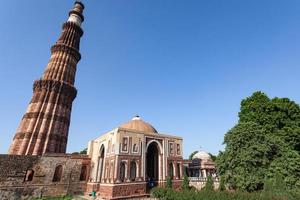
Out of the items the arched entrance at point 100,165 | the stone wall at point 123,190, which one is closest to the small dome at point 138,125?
the arched entrance at point 100,165

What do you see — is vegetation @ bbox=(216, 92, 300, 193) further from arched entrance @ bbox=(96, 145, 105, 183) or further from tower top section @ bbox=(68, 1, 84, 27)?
tower top section @ bbox=(68, 1, 84, 27)

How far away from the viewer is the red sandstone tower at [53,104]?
24.7 meters

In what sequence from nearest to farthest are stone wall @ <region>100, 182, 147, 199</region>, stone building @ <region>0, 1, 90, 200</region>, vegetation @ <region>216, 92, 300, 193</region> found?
vegetation @ <region>216, 92, 300, 193</region>
stone wall @ <region>100, 182, 147, 199</region>
stone building @ <region>0, 1, 90, 200</region>

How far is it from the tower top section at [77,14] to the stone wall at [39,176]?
23.3 m

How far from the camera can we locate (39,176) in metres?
20.5

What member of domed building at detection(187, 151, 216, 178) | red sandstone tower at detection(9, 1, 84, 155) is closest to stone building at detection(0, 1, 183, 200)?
red sandstone tower at detection(9, 1, 84, 155)

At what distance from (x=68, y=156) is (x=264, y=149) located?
69.1 feet

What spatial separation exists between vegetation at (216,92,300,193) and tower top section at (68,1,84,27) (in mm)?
30564

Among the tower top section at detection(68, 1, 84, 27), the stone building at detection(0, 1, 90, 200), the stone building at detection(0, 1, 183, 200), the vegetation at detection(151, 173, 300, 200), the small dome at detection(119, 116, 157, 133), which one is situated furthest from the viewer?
the tower top section at detection(68, 1, 84, 27)

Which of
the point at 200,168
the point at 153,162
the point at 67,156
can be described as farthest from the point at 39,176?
the point at 200,168

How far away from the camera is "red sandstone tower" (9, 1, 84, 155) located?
971 inches

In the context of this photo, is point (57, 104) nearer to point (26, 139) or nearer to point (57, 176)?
point (26, 139)

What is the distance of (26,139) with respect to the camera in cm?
2447

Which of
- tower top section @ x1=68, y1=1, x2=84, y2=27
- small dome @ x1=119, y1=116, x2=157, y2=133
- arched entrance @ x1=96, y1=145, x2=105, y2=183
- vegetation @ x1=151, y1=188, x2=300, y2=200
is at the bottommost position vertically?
vegetation @ x1=151, y1=188, x2=300, y2=200
